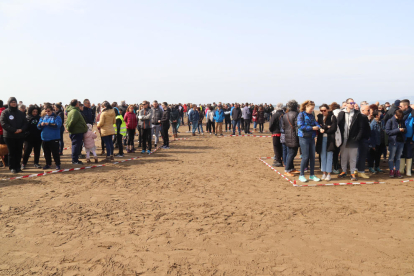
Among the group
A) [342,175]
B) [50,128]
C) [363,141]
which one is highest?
[50,128]

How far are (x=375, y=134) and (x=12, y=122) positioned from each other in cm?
1071

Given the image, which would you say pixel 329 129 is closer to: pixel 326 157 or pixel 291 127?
pixel 326 157

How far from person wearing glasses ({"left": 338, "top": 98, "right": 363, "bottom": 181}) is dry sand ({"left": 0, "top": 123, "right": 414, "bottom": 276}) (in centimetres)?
94

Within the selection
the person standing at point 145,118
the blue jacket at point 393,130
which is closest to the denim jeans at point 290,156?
the blue jacket at point 393,130

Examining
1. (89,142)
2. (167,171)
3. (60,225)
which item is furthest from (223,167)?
(60,225)

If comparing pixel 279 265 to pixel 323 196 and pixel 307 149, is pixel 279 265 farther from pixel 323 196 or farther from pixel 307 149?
pixel 307 149

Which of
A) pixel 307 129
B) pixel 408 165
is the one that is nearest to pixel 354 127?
pixel 307 129

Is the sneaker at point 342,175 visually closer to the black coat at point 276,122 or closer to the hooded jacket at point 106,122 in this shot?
the black coat at point 276,122

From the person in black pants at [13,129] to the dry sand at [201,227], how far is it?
1.30 m

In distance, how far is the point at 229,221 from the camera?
5453 mm

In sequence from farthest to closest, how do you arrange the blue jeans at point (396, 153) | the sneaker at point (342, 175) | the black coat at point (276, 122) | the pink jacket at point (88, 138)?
the pink jacket at point (88, 138) < the black coat at point (276, 122) < the sneaker at point (342, 175) < the blue jeans at point (396, 153)

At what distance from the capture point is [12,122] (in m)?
8.91

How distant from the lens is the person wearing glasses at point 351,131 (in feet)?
25.7

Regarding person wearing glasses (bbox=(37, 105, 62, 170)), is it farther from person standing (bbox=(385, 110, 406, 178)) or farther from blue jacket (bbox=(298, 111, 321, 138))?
person standing (bbox=(385, 110, 406, 178))
